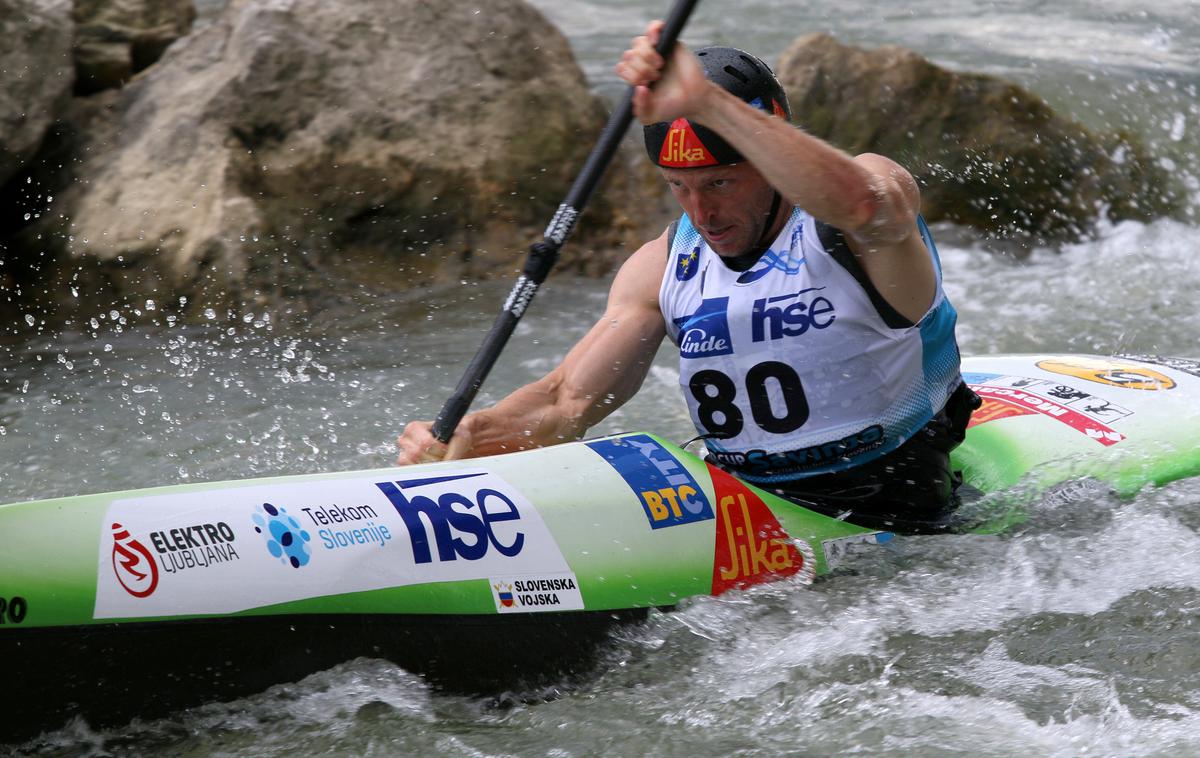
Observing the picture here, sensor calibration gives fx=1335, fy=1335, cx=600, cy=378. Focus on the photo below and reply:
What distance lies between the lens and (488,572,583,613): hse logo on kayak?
8.80ft

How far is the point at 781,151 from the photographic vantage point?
2.61m

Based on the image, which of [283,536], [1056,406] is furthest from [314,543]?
[1056,406]

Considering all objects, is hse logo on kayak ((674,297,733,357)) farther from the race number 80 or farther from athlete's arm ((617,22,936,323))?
athlete's arm ((617,22,936,323))

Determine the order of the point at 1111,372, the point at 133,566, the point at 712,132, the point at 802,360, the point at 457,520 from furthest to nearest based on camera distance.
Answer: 1. the point at 1111,372
2. the point at 802,360
3. the point at 712,132
4. the point at 457,520
5. the point at 133,566

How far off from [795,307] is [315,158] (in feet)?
12.9

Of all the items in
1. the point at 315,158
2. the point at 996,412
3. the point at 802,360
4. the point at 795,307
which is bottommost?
the point at 315,158

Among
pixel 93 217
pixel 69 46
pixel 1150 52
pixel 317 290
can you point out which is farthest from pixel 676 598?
pixel 1150 52

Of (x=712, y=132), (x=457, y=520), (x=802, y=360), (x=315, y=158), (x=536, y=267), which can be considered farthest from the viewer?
(x=315, y=158)

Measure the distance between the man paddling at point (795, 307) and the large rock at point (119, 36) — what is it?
175 inches

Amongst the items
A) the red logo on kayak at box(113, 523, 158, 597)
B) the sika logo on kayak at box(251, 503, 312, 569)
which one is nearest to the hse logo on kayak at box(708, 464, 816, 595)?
the sika logo on kayak at box(251, 503, 312, 569)

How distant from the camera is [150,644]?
249 centimetres

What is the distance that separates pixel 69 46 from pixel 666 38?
183 inches

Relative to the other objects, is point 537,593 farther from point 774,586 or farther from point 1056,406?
point 1056,406

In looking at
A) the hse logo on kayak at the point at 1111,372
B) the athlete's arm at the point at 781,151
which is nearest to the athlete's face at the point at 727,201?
the athlete's arm at the point at 781,151
